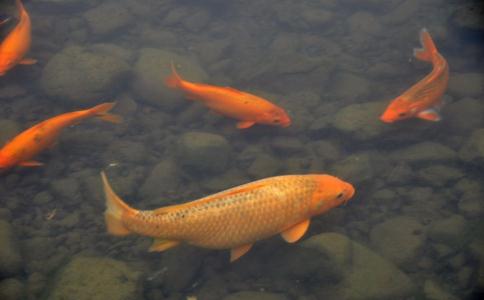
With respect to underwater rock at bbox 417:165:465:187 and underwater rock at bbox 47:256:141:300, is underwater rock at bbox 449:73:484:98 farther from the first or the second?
underwater rock at bbox 47:256:141:300

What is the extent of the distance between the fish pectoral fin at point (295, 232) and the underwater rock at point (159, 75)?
3.72 m

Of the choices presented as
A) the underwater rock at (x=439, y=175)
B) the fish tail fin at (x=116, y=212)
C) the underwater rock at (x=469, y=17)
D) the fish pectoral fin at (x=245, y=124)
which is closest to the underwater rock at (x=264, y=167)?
the fish pectoral fin at (x=245, y=124)

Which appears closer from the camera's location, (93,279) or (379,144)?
(93,279)

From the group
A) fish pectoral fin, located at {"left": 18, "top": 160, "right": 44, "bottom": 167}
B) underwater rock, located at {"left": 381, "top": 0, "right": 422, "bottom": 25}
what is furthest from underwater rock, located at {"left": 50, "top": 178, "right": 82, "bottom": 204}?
underwater rock, located at {"left": 381, "top": 0, "right": 422, "bottom": 25}

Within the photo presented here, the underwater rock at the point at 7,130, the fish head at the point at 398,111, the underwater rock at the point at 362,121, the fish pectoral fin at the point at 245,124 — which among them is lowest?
the underwater rock at the point at 7,130

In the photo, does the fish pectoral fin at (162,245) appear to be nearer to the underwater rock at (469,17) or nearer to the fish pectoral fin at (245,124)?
the fish pectoral fin at (245,124)

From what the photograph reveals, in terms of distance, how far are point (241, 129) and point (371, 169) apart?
2.29 m

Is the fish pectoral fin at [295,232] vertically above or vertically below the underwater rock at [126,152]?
above

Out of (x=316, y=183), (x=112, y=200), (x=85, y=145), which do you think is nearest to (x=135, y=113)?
(x=85, y=145)

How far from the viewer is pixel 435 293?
15.0 ft

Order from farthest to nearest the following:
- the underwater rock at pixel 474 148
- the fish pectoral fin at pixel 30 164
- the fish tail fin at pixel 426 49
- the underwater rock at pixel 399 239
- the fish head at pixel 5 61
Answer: the fish tail fin at pixel 426 49 → the fish head at pixel 5 61 → the underwater rock at pixel 474 148 → the fish pectoral fin at pixel 30 164 → the underwater rock at pixel 399 239

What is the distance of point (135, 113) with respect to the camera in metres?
7.33

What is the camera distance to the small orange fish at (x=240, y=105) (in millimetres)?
6297

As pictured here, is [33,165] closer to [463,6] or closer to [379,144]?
[379,144]
